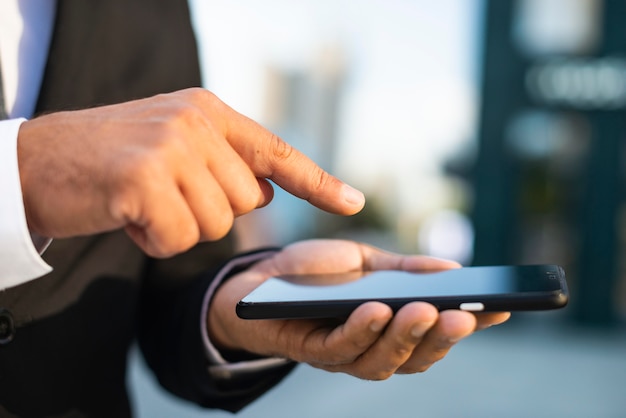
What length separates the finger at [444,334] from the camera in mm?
1074

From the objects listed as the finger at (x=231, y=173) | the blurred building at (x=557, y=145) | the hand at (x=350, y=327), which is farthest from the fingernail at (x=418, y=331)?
the blurred building at (x=557, y=145)

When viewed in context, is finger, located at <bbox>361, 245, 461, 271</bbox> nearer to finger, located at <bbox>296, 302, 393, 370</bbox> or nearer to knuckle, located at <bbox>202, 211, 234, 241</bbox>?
finger, located at <bbox>296, 302, 393, 370</bbox>

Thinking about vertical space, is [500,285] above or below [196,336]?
above

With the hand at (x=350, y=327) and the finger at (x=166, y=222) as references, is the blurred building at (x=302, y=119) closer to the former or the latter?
the hand at (x=350, y=327)

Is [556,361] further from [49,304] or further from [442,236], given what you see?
[49,304]

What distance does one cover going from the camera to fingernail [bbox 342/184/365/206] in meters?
1.09

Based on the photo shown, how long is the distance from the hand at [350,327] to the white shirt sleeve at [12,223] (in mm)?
498

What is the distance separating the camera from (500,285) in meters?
1.21

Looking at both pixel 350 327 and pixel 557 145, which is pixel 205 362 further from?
pixel 557 145

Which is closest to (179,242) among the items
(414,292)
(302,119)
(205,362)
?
(414,292)

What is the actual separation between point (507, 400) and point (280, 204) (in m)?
8.20

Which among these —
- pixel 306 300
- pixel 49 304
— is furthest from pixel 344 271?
pixel 49 304

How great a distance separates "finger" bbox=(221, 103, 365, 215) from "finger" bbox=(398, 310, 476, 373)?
0.76 feet

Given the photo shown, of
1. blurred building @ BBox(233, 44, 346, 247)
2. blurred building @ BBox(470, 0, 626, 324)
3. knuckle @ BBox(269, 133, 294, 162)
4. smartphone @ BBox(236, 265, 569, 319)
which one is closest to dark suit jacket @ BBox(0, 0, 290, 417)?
smartphone @ BBox(236, 265, 569, 319)
